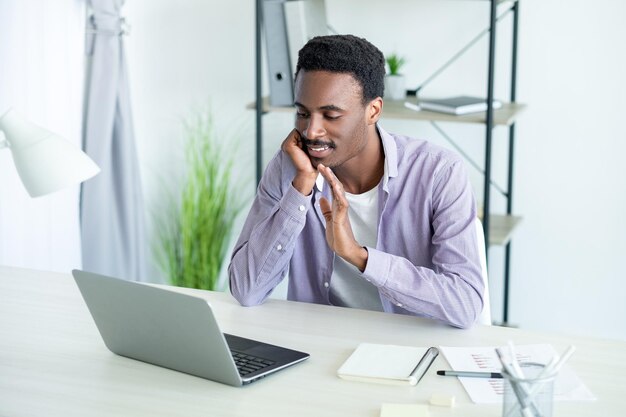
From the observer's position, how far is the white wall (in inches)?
127

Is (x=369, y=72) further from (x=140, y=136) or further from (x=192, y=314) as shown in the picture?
(x=140, y=136)

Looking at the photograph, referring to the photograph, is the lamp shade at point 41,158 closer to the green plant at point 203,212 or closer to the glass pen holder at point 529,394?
the glass pen holder at point 529,394

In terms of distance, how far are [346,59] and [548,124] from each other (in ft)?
4.84

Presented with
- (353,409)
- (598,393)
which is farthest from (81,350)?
(598,393)

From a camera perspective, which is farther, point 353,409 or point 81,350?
point 81,350

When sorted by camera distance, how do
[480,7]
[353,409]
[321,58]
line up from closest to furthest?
[353,409], [321,58], [480,7]

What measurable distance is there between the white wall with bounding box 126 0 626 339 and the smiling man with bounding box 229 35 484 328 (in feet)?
4.12

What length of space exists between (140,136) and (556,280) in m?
1.67

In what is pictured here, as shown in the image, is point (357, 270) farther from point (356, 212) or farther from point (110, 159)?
point (110, 159)

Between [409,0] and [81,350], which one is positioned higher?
[409,0]

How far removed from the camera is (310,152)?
206cm

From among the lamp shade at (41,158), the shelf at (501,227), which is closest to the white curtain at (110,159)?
the shelf at (501,227)

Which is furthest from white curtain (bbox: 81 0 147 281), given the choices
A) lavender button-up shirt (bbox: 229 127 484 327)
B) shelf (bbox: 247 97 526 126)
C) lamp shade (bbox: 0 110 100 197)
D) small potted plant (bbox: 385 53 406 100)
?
lamp shade (bbox: 0 110 100 197)

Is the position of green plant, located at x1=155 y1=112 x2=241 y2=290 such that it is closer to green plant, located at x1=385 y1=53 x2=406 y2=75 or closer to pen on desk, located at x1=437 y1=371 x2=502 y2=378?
green plant, located at x1=385 y1=53 x2=406 y2=75
